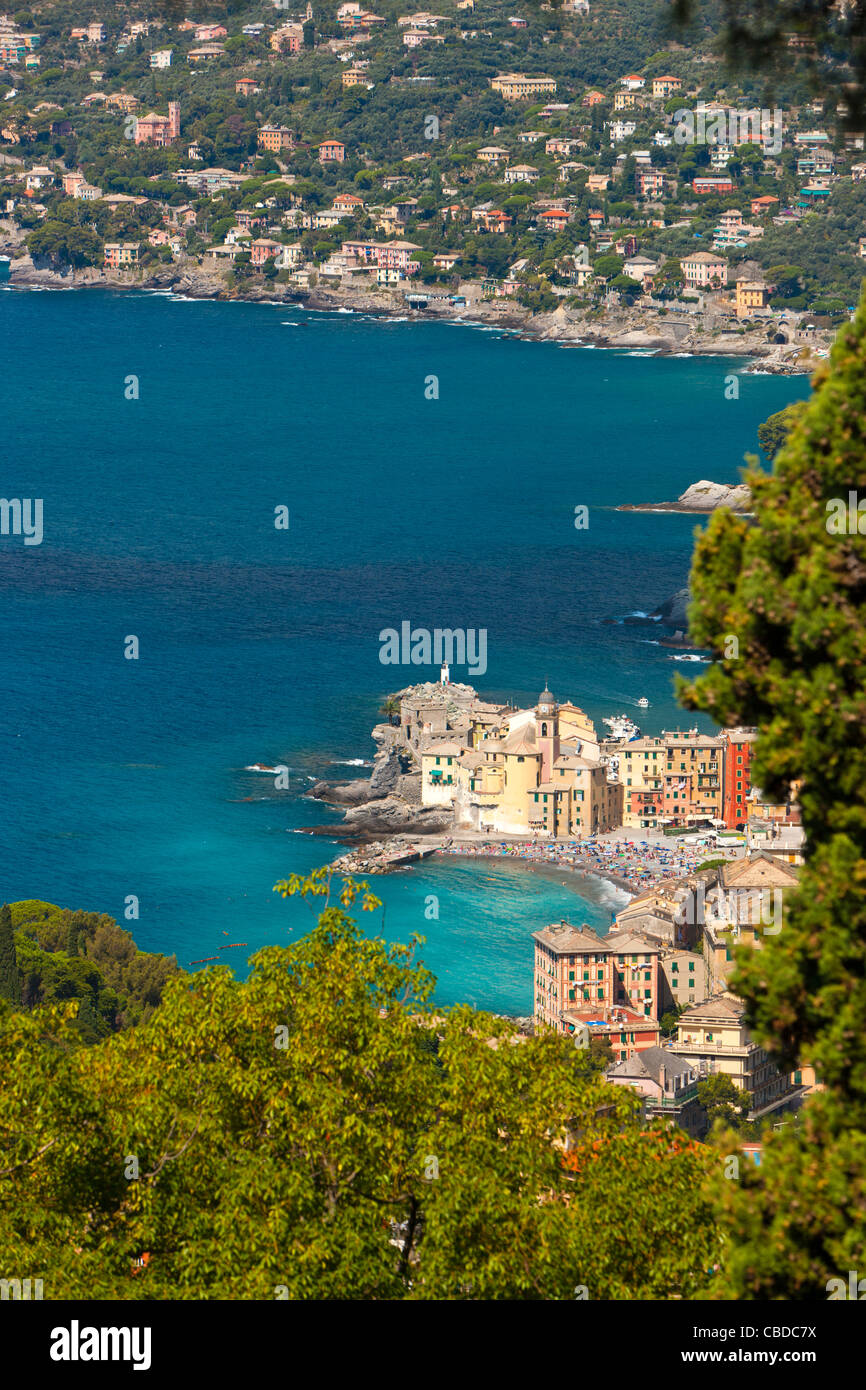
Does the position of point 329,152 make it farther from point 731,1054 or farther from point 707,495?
point 731,1054

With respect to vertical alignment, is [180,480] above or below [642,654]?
above

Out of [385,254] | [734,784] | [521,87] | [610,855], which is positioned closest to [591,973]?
[610,855]

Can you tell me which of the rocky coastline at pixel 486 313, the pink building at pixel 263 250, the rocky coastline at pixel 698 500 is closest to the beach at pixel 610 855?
the rocky coastline at pixel 698 500

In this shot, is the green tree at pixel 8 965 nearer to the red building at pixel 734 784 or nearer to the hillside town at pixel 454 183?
the red building at pixel 734 784

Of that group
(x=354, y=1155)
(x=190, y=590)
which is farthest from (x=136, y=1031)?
(x=190, y=590)

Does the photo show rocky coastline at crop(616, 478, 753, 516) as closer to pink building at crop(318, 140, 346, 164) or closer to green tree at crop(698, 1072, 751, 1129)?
green tree at crop(698, 1072, 751, 1129)
